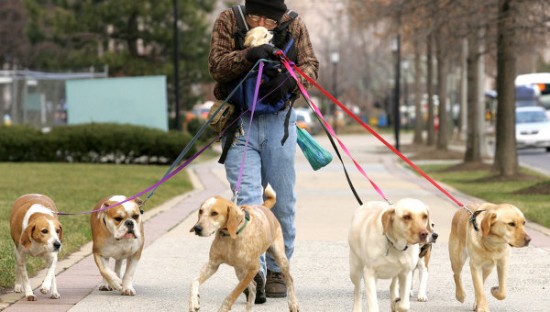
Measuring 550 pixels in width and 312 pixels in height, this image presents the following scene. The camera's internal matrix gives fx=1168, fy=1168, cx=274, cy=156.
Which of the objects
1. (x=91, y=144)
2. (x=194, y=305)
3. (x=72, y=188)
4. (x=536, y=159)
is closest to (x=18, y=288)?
(x=194, y=305)

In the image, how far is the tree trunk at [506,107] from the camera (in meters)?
23.3

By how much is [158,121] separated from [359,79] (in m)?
69.5

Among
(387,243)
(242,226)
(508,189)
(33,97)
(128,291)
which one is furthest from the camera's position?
(33,97)

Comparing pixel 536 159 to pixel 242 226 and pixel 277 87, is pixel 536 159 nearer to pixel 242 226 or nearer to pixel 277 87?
pixel 277 87

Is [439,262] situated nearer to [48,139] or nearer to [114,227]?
[114,227]

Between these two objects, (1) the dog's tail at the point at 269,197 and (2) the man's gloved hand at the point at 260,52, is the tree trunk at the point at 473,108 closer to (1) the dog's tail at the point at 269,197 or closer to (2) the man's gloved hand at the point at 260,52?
(1) the dog's tail at the point at 269,197

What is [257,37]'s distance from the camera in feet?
26.1

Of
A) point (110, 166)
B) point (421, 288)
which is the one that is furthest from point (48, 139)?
point (421, 288)

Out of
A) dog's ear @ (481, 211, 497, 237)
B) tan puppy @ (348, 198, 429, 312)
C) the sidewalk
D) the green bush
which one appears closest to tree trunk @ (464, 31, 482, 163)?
the green bush

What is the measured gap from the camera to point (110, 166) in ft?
91.4

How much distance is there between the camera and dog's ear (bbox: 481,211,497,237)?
288 inches

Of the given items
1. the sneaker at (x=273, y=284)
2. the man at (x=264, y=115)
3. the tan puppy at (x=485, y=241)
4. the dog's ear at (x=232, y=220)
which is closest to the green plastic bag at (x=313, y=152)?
the man at (x=264, y=115)

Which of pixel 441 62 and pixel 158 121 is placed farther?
pixel 441 62

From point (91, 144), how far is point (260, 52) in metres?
22.8
